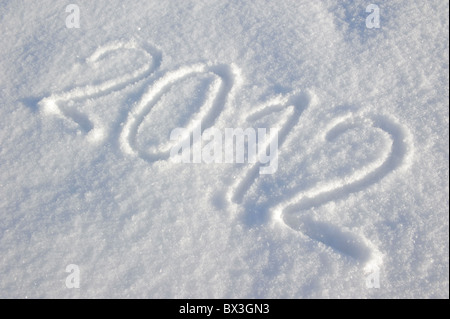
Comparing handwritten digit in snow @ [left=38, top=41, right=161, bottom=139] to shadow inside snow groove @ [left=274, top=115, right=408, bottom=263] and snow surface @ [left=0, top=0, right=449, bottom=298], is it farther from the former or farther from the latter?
shadow inside snow groove @ [left=274, top=115, right=408, bottom=263]

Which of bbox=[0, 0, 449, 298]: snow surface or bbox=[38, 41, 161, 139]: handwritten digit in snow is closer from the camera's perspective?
bbox=[0, 0, 449, 298]: snow surface

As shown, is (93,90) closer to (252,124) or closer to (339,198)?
(252,124)

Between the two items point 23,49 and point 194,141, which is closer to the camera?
point 194,141

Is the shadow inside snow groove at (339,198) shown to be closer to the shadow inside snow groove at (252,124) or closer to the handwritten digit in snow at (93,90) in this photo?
the shadow inside snow groove at (252,124)

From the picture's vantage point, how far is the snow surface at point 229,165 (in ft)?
3.55

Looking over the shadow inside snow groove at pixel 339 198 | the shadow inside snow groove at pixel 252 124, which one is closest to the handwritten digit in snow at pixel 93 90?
the shadow inside snow groove at pixel 252 124

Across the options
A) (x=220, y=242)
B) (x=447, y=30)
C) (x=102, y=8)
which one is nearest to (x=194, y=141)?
(x=220, y=242)

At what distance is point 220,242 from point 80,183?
1.65 ft

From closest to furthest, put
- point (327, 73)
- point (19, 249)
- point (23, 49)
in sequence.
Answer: point (19, 249)
point (327, 73)
point (23, 49)

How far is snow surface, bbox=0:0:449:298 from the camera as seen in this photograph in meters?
1.08

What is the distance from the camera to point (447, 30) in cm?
130

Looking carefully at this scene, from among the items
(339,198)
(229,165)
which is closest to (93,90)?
(229,165)

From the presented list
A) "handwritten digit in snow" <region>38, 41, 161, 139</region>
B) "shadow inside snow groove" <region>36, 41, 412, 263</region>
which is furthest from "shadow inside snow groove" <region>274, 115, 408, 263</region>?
"handwritten digit in snow" <region>38, 41, 161, 139</region>
